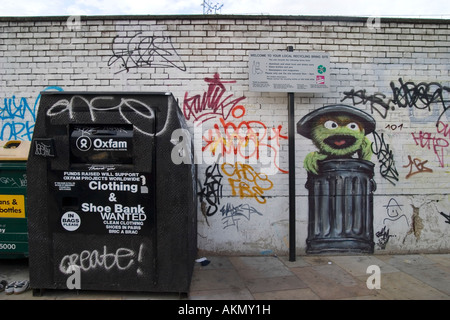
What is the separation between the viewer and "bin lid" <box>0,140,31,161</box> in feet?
13.4

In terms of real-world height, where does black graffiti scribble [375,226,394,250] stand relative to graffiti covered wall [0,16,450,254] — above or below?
below

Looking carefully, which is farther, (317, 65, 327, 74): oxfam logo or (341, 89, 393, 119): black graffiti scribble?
(341, 89, 393, 119): black graffiti scribble

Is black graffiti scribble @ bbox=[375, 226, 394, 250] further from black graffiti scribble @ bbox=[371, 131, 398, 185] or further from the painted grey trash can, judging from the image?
black graffiti scribble @ bbox=[371, 131, 398, 185]

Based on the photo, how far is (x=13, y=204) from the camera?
13.3 ft

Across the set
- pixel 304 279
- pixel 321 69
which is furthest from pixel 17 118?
pixel 304 279

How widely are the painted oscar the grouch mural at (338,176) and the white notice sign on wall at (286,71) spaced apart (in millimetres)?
504

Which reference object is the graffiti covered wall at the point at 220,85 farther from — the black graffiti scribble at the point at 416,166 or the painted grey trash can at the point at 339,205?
the black graffiti scribble at the point at 416,166

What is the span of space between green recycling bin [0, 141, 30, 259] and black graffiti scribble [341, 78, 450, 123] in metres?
4.80

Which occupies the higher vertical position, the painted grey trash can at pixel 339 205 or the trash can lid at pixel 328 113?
the trash can lid at pixel 328 113

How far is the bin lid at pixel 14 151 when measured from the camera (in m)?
4.08

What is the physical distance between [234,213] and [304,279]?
57.8 inches
